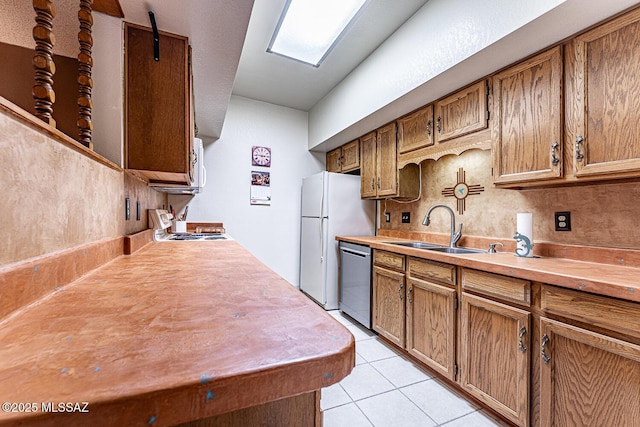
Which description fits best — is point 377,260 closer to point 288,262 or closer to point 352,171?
point 352,171

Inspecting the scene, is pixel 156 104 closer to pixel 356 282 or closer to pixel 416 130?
pixel 416 130

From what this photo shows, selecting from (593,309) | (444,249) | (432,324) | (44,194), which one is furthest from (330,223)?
(44,194)

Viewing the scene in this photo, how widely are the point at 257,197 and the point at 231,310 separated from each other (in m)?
3.26

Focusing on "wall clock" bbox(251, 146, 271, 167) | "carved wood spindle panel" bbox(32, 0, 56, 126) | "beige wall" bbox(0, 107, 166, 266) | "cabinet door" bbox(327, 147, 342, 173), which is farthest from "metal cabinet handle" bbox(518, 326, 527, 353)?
"wall clock" bbox(251, 146, 271, 167)

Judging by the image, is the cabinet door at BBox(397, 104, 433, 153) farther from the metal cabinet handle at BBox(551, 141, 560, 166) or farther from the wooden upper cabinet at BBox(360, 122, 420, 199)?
the metal cabinet handle at BBox(551, 141, 560, 166)

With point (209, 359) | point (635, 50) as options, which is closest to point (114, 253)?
point (209, 359)

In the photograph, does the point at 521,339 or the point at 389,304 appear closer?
the point at 521,339

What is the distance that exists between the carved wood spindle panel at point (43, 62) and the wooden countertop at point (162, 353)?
18.5 inches

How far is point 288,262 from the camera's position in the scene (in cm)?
390

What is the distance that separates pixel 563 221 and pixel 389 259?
3.80ft

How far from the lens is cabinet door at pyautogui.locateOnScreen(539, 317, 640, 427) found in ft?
3.43

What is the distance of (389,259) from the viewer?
2.37 metres

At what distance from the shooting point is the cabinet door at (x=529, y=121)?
59.1 inches

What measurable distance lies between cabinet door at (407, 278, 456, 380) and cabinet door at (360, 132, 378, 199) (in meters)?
1.25
